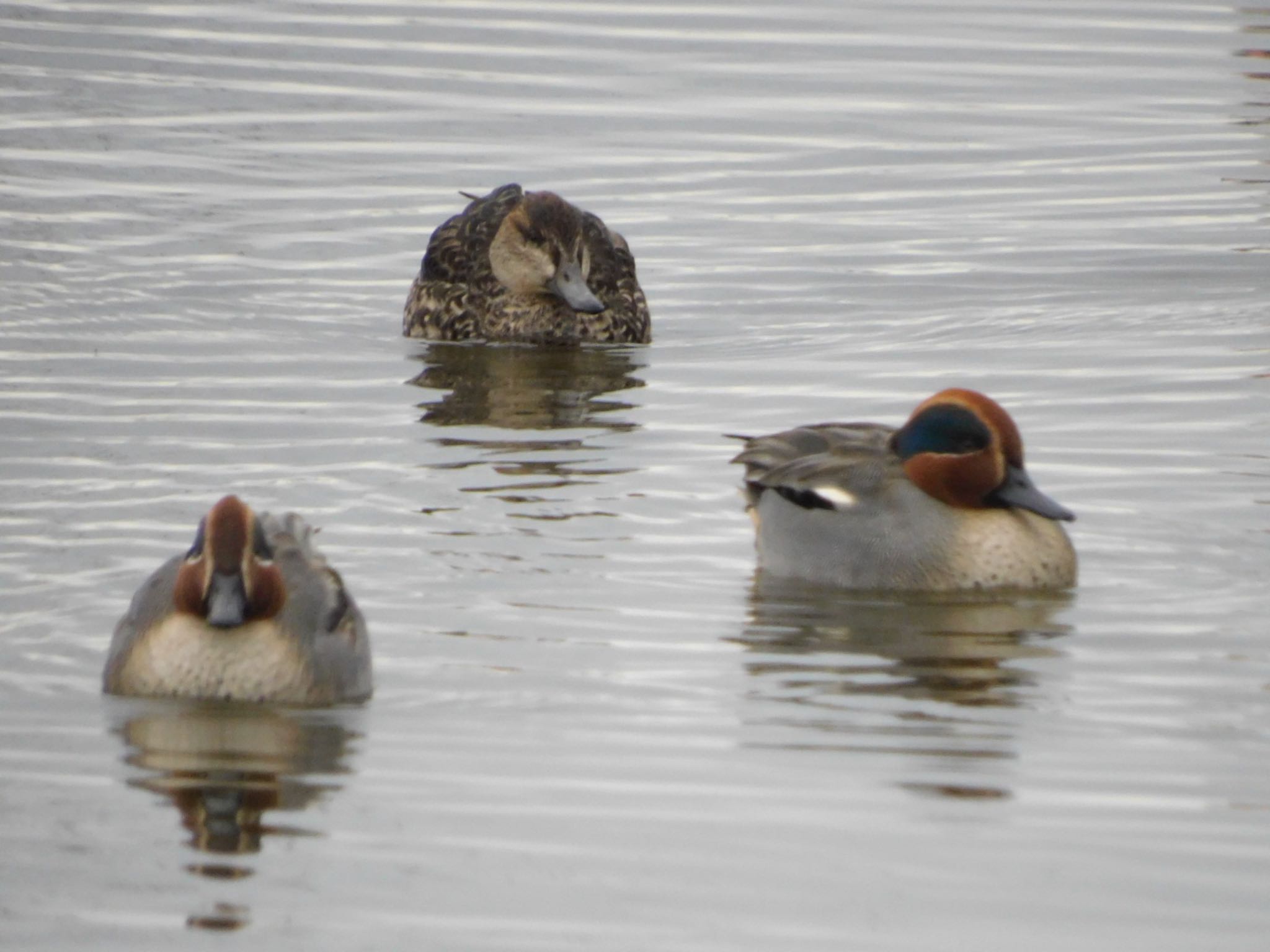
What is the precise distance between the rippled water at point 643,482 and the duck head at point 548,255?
41cm

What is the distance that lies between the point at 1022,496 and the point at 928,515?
347mm

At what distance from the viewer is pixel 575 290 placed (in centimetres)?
1463

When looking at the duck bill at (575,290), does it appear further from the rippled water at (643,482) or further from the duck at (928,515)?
the duck at (928,515)

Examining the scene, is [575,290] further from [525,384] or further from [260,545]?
[260,545]

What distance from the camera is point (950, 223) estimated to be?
16.6 meters

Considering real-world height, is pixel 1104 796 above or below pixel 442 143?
below

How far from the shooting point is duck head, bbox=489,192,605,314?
14.7 meters

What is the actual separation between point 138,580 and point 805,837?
134 inches

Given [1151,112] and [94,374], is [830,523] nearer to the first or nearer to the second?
[94,374]

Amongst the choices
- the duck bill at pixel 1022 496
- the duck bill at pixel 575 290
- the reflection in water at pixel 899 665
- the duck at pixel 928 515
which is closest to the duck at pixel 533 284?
the duck bill at pixel 575 290

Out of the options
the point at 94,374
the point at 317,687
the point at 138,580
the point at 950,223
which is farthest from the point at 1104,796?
the point at 950,223

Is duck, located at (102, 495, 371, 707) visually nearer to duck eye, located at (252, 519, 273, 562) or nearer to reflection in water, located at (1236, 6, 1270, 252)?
duck eye, located at (252, 519, 273, 562)

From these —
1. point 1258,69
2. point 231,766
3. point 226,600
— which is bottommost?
point 231,766

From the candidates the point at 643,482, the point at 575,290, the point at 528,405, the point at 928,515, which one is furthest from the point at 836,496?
the point at 575,290
